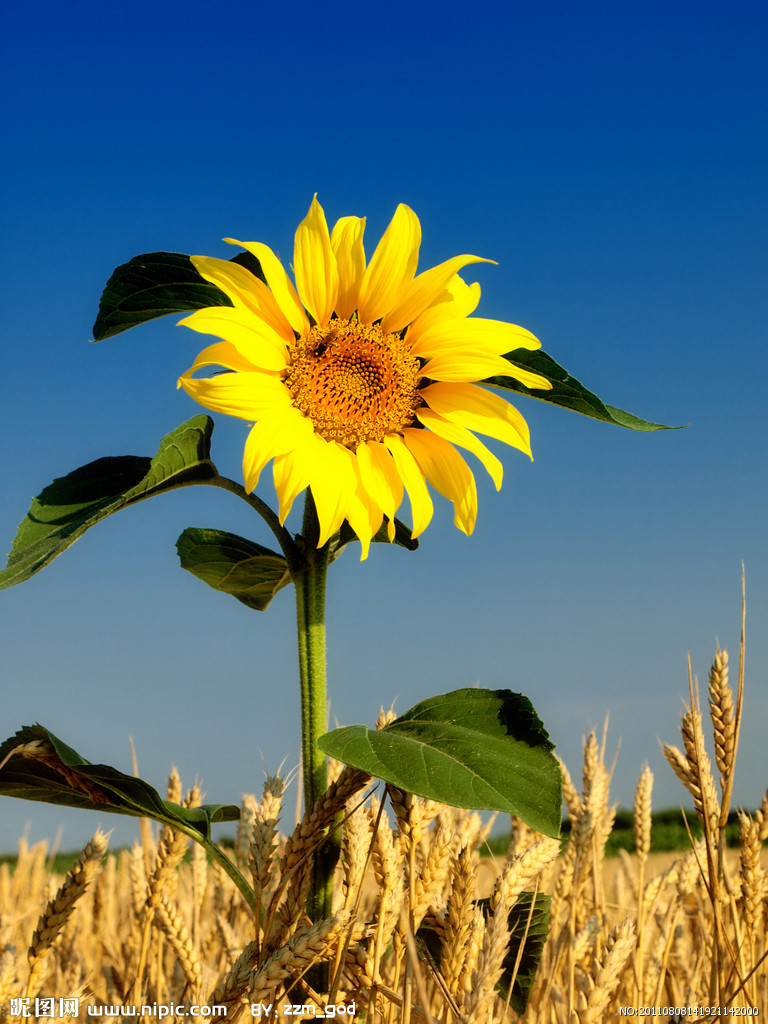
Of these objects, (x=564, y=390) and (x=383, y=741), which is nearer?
(x=383, y=741)

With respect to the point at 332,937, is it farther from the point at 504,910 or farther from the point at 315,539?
the point at 315,539

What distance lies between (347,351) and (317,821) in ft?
2.63

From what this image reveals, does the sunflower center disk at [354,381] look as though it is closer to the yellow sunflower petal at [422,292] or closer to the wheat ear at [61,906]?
the yellow sunflower petal at [422,292]

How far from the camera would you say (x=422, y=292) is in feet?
5.26

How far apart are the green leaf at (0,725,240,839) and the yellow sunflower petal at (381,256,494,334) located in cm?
91

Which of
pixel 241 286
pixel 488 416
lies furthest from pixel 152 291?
pixel 488 416

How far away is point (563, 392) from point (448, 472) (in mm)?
241

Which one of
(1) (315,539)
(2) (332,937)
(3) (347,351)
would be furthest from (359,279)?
(2) (332,937)

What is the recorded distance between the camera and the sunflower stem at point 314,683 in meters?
1.52

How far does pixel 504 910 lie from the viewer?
157 cm

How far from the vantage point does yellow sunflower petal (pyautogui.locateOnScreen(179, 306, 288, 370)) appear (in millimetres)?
1417

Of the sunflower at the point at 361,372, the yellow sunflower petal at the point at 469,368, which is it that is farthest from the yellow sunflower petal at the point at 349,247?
the yellow sunflower petal at the point at 469,368

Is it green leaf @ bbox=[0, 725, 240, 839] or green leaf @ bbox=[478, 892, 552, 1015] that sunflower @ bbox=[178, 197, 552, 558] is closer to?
green leaf @ bbox=[0, 725, 240, 839]

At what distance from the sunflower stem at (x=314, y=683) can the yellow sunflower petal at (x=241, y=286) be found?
0.33 metres
